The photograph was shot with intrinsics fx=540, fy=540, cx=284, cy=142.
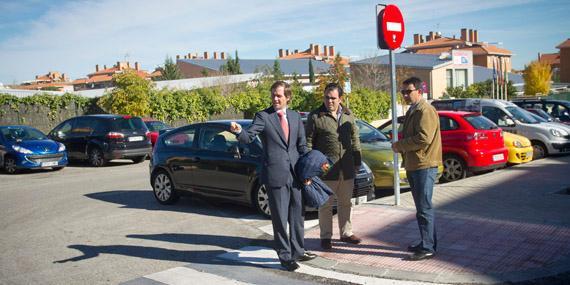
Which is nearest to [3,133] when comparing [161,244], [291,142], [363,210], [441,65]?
[161,244]

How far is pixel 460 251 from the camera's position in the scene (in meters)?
6.07

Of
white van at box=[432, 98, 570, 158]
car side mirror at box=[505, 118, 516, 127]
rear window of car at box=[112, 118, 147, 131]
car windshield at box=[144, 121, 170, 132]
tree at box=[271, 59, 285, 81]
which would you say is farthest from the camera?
tree at box=[271, 59, 285, 81]

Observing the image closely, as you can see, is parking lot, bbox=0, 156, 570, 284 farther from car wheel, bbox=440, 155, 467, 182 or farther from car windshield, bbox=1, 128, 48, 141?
car windshield, bbox=1, 128, 48, 141

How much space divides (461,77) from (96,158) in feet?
168

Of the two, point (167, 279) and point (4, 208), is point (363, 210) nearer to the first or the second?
point (167, 279)

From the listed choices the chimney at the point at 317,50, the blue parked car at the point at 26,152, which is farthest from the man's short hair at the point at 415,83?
the chimney at the point at 317,50

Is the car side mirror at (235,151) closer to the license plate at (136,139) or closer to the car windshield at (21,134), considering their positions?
the license plate at (136,139)

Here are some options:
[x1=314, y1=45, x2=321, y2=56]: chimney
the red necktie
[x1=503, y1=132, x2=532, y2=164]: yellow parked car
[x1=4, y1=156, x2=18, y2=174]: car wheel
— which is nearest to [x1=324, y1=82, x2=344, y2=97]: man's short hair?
the red necktie

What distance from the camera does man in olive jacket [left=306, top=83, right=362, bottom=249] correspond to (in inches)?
250

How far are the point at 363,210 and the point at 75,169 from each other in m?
11.3

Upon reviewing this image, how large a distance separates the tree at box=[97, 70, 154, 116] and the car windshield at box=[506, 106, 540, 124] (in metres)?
15.3

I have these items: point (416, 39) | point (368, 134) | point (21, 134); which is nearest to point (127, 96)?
point (21, 134)

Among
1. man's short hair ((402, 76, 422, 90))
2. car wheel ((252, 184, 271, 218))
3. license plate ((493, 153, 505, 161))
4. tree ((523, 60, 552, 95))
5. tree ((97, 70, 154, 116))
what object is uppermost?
tree ((523, 60, 552, 95))

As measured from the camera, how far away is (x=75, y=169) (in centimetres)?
1670
